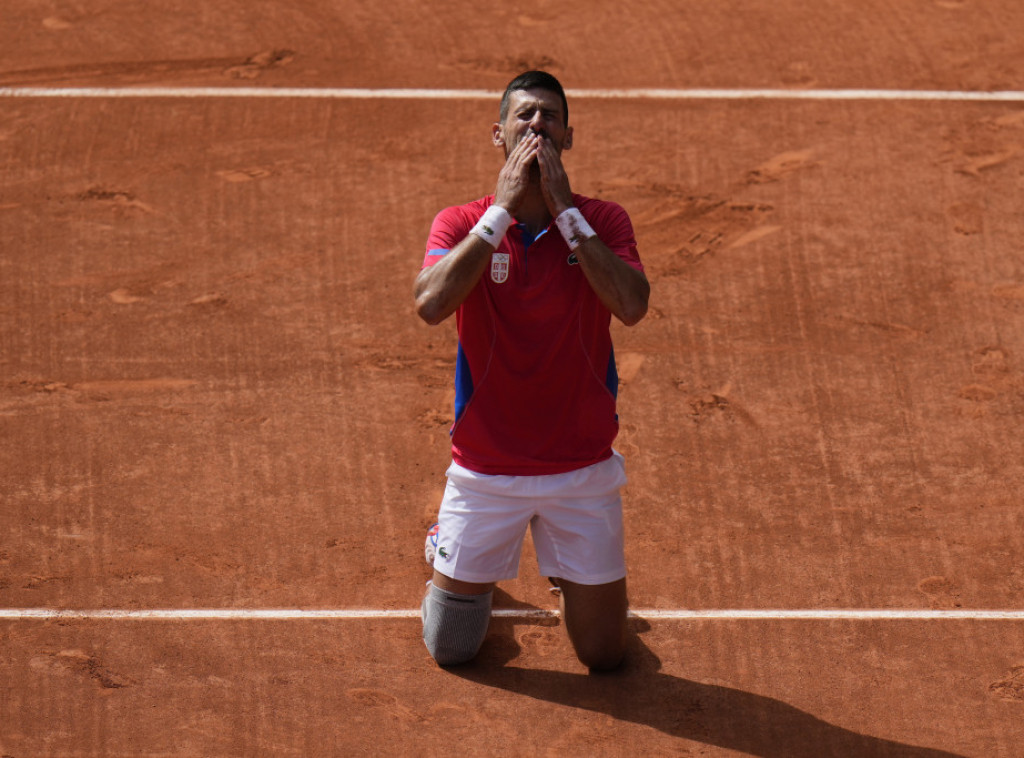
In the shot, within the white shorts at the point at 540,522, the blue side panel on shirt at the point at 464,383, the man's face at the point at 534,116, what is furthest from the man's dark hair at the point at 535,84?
the white shorts at the point at 540,522

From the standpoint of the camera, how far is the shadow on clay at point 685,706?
565 cm

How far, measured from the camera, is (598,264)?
5285mm

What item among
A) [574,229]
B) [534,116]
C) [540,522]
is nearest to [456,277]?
[574,229]

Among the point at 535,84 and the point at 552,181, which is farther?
the point at 535,84

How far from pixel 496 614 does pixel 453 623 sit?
1.87 ft

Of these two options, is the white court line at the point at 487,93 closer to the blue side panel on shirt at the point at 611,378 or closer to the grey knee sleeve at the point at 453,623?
the blue side panel on shirt at the point at 611,378

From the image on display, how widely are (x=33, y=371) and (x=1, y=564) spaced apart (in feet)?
5.21

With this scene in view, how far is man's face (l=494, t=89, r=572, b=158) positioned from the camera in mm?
5414

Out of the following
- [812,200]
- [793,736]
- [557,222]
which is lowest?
[793,736]

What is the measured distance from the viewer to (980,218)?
8.98 m

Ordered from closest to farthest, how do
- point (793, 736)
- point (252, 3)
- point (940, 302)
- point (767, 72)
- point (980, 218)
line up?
point (793, 736) → point (940, 302) → point (980, 218) → point (767, 72) → point (252, 3)

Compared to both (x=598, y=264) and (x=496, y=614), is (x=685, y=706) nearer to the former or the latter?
(x=496, y=614)

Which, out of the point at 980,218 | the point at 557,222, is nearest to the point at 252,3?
the point at 980,218

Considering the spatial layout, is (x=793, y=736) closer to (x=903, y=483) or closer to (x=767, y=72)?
(x=903, y=483)
